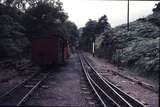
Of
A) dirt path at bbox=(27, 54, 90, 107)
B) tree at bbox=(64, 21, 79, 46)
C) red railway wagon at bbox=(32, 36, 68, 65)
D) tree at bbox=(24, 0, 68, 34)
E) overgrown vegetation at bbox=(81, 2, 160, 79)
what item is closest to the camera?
dirt path at bbox=(27, 54, 90, 107)

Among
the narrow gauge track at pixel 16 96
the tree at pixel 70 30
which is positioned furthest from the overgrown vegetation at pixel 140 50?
the tree at pixel 70 30

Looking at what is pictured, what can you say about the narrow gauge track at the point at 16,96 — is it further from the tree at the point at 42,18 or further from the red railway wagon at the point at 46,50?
the tree at the point at 42,18

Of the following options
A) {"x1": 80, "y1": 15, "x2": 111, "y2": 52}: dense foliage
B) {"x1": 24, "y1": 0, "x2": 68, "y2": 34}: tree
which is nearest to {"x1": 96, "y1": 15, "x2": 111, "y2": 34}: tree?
{"x1": 80, "y1": 15, "x2": 111, "y2": 52}: dense foliage

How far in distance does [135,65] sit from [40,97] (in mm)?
14561

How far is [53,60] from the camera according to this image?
1077 inches

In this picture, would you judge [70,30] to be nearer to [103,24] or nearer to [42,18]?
[103,24]

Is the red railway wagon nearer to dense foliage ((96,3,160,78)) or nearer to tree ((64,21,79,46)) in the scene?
dense foliage ((96,3,160,78))

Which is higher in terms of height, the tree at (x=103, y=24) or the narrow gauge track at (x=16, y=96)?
the tree at (x=103, y=24)

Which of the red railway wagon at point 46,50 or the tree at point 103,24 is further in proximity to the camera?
the tree at point 103,24

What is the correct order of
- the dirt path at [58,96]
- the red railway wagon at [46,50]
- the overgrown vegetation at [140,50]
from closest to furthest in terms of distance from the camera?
the dirt path at [58,96] < the overgrown vegetation at [140,50] < the red railway wagon at [46,50]

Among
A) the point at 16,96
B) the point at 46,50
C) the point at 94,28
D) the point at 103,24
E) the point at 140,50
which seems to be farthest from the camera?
the point at 94,28

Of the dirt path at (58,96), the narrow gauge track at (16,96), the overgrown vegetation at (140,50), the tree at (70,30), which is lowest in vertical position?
the dirt path at (58,96)

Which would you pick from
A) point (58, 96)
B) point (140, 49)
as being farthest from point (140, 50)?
point (58, 96)

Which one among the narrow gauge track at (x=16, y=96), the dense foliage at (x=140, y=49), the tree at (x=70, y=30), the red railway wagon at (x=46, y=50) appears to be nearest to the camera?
the narrow gauge track at (x=16, y=96)
